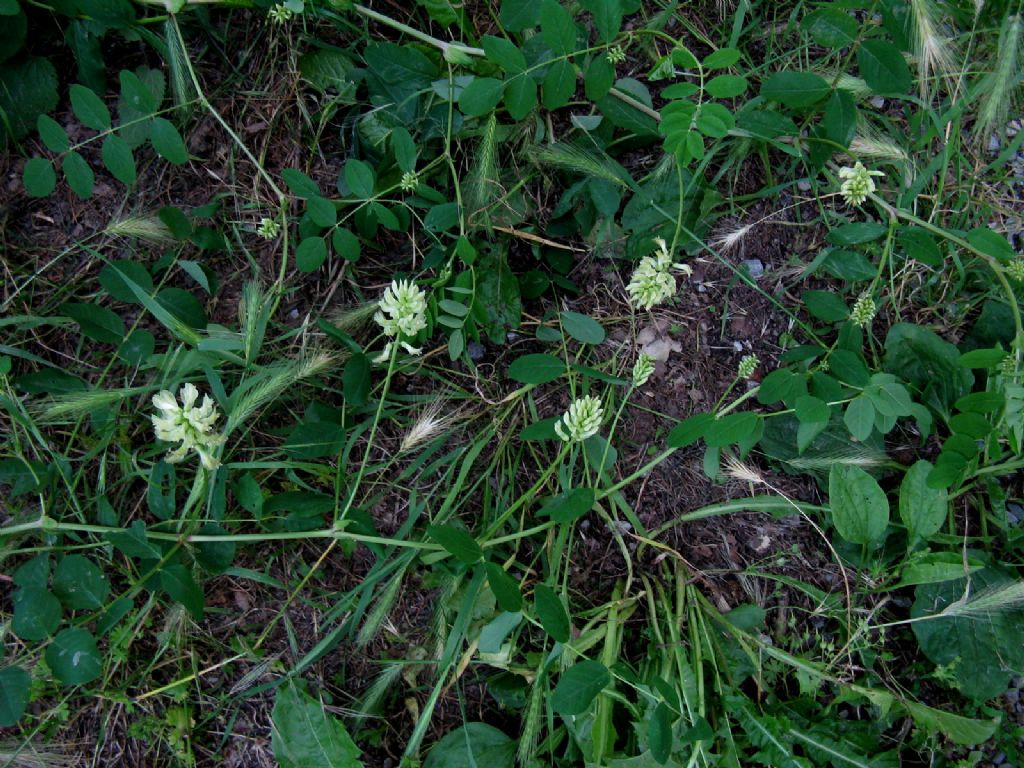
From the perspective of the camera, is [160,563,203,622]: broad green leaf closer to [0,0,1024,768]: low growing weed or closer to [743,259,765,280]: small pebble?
[0,0,1024,768]: low growing weed

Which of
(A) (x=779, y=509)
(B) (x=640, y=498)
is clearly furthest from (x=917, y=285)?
(B) (x=640, y=498)

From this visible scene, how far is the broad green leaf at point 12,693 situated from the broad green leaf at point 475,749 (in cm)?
97

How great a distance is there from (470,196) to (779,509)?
1189 mm

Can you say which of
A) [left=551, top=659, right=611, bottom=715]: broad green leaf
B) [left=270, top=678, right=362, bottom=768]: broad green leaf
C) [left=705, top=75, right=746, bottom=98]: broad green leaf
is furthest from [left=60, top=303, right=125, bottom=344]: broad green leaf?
[left=705, top=75, right=746, bottom=98]: broad green leaf

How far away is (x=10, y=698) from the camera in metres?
1.77

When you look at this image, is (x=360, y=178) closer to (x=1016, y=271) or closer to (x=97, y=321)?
(x=97, y=321)

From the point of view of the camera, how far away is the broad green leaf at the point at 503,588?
5.56ft

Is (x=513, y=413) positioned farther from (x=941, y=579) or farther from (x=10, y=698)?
(x=10, y=698)

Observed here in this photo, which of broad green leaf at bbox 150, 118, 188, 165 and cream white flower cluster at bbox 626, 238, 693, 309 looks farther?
broad green leaf at bbox 150, 118, 188, 165

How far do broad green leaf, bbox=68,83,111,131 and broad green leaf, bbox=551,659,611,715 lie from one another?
70.2 inches

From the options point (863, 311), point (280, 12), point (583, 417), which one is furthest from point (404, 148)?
point (863, 311)

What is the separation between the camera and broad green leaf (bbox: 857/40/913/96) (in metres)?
1.83

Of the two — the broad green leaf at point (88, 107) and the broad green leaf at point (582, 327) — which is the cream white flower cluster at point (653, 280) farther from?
the broad green leaf at point (88, 107)

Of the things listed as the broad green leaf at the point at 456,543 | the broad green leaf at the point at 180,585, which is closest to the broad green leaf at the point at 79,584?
the broad green leaf at the point at 180,585
